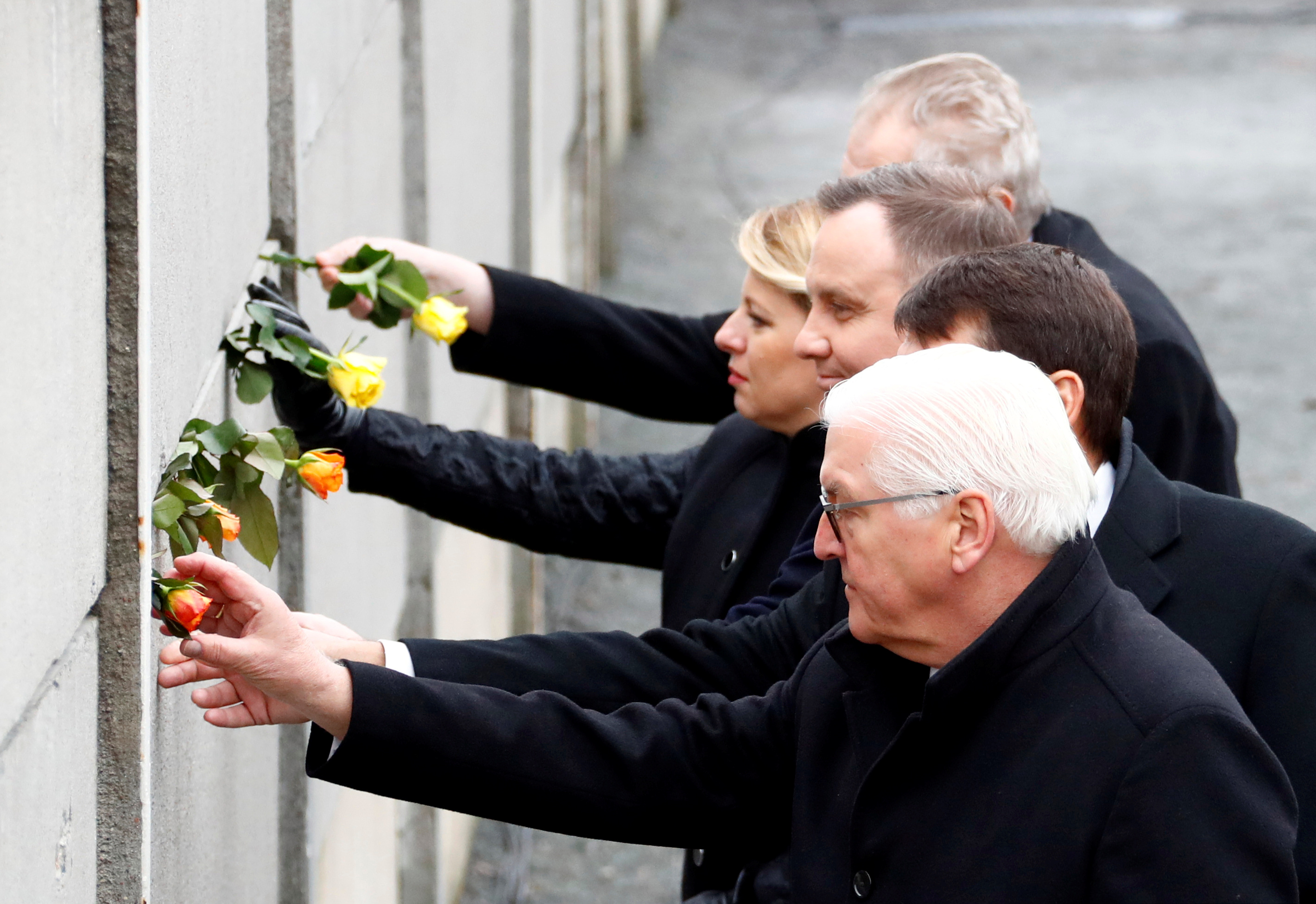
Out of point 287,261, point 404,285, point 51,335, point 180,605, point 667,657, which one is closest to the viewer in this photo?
point 51,335

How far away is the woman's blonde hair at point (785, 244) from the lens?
272cm

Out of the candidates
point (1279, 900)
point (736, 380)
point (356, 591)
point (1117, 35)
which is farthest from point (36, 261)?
point (1117, 35)

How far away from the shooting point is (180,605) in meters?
1.78

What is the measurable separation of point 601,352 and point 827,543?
1576 millimetres

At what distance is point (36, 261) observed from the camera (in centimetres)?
141

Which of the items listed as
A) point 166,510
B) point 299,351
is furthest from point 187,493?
point 299,351

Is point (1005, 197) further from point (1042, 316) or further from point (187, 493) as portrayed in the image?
point (187, 493)

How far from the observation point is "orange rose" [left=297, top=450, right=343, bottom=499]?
202 centimetres

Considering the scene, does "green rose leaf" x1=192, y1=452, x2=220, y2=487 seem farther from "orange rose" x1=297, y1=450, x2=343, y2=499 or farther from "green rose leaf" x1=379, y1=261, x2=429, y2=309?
"green rose leaf" x1=379, y1=261, x2=429, y2=309

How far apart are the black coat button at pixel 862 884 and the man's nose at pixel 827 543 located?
0.35 meters

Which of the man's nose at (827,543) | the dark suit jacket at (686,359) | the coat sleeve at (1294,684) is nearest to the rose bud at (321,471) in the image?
the man's nose at (827,543)

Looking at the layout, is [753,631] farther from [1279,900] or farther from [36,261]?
[36,261]

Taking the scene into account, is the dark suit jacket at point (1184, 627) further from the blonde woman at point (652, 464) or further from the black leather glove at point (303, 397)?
the black leather glove at point (303, 397)

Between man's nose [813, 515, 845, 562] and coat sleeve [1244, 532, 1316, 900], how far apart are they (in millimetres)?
583
